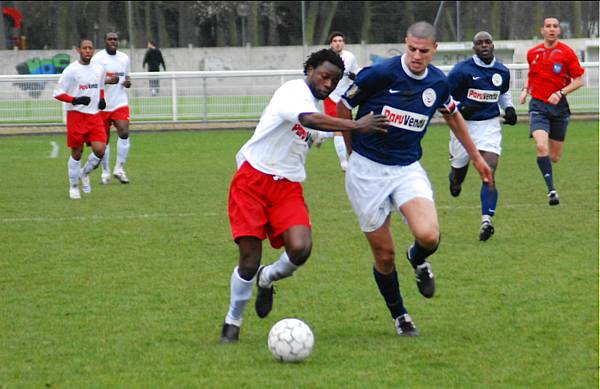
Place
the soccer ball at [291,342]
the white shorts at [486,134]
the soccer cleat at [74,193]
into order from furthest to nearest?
the soccer cleat at [74,193], the white shorts at [486,134], the soccer ball at [291,342]

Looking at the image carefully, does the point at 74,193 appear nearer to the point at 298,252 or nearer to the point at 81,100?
the point at 81,100

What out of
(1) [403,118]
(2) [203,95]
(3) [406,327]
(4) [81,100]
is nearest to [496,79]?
(1) [403,118]

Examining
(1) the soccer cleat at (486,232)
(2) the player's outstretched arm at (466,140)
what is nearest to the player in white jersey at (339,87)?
(1) the soccer cleat at (486,232)

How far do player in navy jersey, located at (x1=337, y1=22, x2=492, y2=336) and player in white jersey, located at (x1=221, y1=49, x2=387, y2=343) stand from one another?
35 centimetres

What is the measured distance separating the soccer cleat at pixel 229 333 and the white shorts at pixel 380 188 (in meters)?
1.01

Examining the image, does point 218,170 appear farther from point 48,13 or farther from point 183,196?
point 48,13

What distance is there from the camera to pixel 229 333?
22.3ft

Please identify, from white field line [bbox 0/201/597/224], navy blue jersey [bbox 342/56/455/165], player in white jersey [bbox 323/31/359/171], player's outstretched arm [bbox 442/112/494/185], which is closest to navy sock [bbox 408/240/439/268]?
navy blue jersey [bbox 342/56/455/165]

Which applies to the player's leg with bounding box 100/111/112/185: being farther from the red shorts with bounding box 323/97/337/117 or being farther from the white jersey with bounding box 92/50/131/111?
the red shorts with bounding box 323/97/337/117

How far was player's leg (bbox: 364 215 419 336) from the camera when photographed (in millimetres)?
6977

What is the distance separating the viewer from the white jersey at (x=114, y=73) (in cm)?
1642

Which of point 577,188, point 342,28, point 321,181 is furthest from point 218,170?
point 342,28

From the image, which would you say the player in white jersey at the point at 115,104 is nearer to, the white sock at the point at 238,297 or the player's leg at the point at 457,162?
the player's leg at the point at 457,162

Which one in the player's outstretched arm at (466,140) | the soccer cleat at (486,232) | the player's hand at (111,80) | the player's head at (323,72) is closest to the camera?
the player's head at (323,72)
